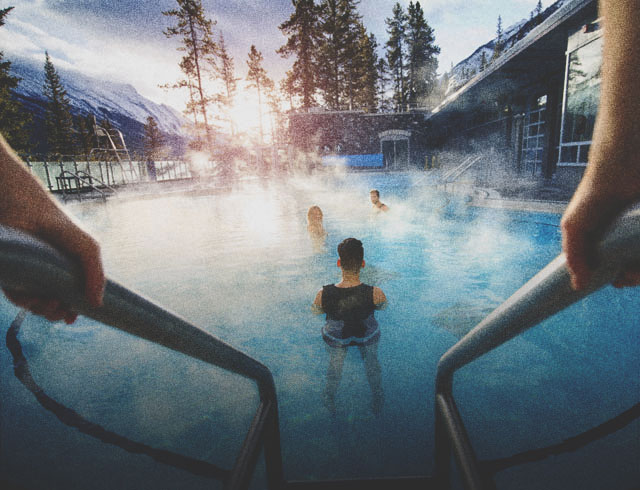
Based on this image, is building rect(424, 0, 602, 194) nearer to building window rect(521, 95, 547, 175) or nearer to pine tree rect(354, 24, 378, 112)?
building window rect(521, 95, 547, 175)

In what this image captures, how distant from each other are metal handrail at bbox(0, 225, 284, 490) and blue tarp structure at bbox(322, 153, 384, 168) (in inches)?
1084

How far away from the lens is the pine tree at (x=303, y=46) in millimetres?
32150

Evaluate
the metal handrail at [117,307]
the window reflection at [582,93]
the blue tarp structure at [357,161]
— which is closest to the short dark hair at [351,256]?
the metal handrail at [117,307]

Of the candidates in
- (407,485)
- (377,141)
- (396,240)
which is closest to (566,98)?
(396,240)

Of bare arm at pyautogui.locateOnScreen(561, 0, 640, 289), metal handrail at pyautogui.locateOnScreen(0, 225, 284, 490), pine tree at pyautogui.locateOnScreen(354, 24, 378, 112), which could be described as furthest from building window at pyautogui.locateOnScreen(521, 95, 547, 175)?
pine tree at pyautogui.locateOnScreen(354, 24, 378, 112)

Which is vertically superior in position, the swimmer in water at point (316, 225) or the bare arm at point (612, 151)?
the bare arm at point (612, 151)

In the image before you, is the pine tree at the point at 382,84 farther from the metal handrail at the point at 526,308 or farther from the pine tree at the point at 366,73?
the metal handrail at the point at 526,308

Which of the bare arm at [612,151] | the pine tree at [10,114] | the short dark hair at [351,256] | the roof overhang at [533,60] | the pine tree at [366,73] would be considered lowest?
the short dark hair at [351,256]

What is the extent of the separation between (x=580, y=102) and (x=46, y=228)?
1174 centimetres

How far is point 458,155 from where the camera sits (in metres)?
22.9

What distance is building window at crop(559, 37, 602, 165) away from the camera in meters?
7.98

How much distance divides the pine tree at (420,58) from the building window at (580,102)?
3392 centimetres

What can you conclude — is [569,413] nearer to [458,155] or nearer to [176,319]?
[176,319]

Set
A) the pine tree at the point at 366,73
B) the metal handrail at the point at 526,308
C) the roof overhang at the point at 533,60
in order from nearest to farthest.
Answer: the metal handrail at the point at 526,308 < the roof overhang at the point at 533,60 < the pine tree at the point at 366,73
